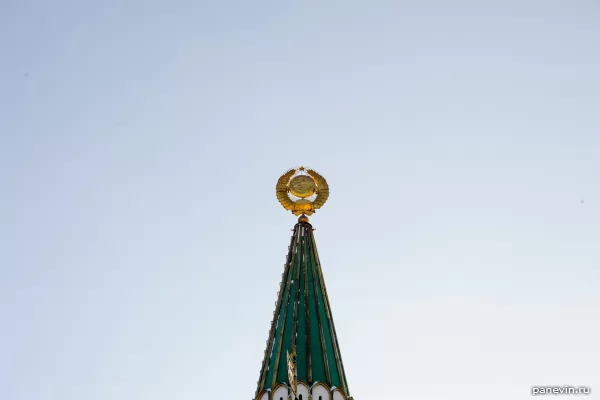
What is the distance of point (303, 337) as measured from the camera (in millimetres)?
35906

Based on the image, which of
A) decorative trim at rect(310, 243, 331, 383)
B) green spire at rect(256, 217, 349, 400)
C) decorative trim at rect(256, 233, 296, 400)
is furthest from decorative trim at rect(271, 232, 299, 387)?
decorative trim at rect(310, 243, 331, 383)

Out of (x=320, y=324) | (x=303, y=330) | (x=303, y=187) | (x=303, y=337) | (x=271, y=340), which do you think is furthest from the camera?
(x=303, y=187)

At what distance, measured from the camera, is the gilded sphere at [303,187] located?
4000 centimetres

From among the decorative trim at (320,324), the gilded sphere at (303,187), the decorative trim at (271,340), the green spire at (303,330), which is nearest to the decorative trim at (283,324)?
the green spire at (303,330)

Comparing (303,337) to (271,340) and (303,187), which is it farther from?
(303,187)

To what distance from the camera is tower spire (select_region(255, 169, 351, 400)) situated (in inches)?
1357

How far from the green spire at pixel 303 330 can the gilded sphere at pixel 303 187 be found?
1830 millimetres

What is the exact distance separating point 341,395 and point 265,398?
9.05 feet

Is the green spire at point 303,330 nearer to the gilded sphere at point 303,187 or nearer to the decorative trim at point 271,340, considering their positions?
the decorative trim at point 271,340

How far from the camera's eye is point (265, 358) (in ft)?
118

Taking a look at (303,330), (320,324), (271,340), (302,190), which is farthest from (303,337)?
(302,190)

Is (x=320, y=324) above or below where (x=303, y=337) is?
above

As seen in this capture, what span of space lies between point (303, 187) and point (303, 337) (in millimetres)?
7044

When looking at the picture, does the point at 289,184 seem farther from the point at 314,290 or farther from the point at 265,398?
the point at 265,398
